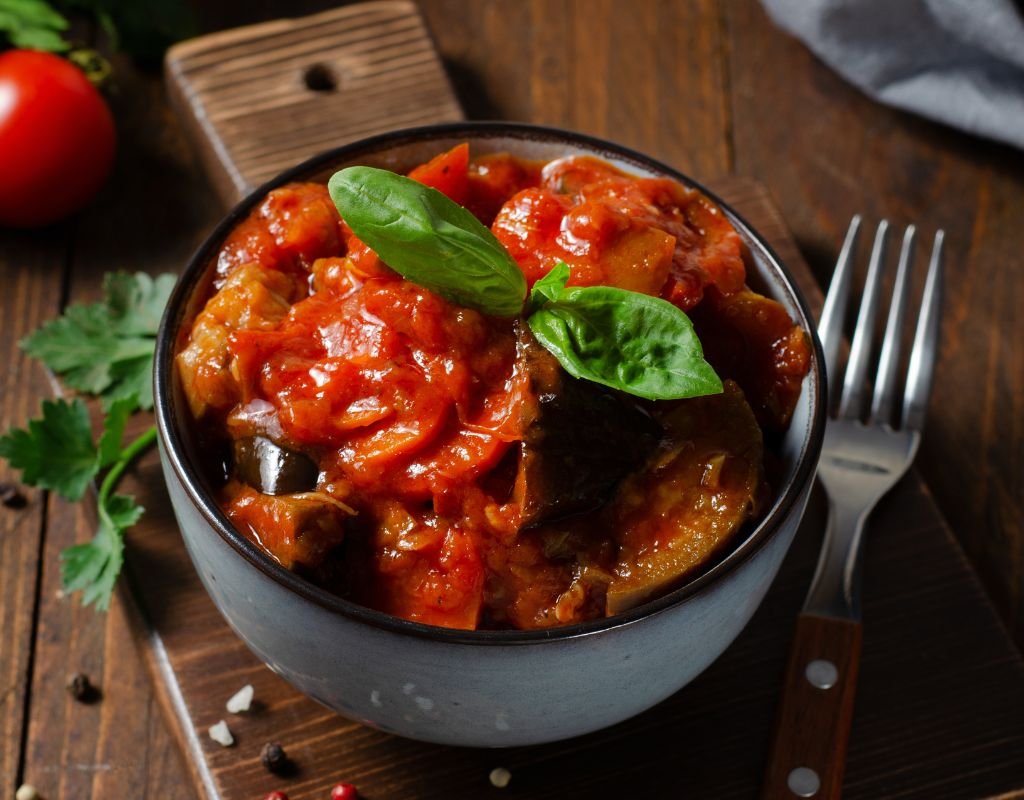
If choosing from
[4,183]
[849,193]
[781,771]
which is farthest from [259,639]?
[849,193]

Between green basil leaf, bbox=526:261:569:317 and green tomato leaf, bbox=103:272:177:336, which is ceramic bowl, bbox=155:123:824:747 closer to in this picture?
green basil leaf, bbox=526:261:569:317

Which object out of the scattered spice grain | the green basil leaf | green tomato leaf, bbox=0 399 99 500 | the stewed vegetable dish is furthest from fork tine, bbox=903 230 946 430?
green tomato leaf, bbox=0 399 99 500

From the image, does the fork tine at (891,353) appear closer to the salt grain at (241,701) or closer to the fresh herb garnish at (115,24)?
the salt grain at (241,701)

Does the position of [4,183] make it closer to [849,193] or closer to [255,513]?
[255,513]

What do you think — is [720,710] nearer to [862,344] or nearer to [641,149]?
[862,344]

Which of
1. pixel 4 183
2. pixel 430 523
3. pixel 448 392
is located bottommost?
pixel 4 183

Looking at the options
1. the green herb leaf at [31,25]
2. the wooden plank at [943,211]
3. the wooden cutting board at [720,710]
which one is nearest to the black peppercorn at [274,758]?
the wooden cutting board at [720,710]
